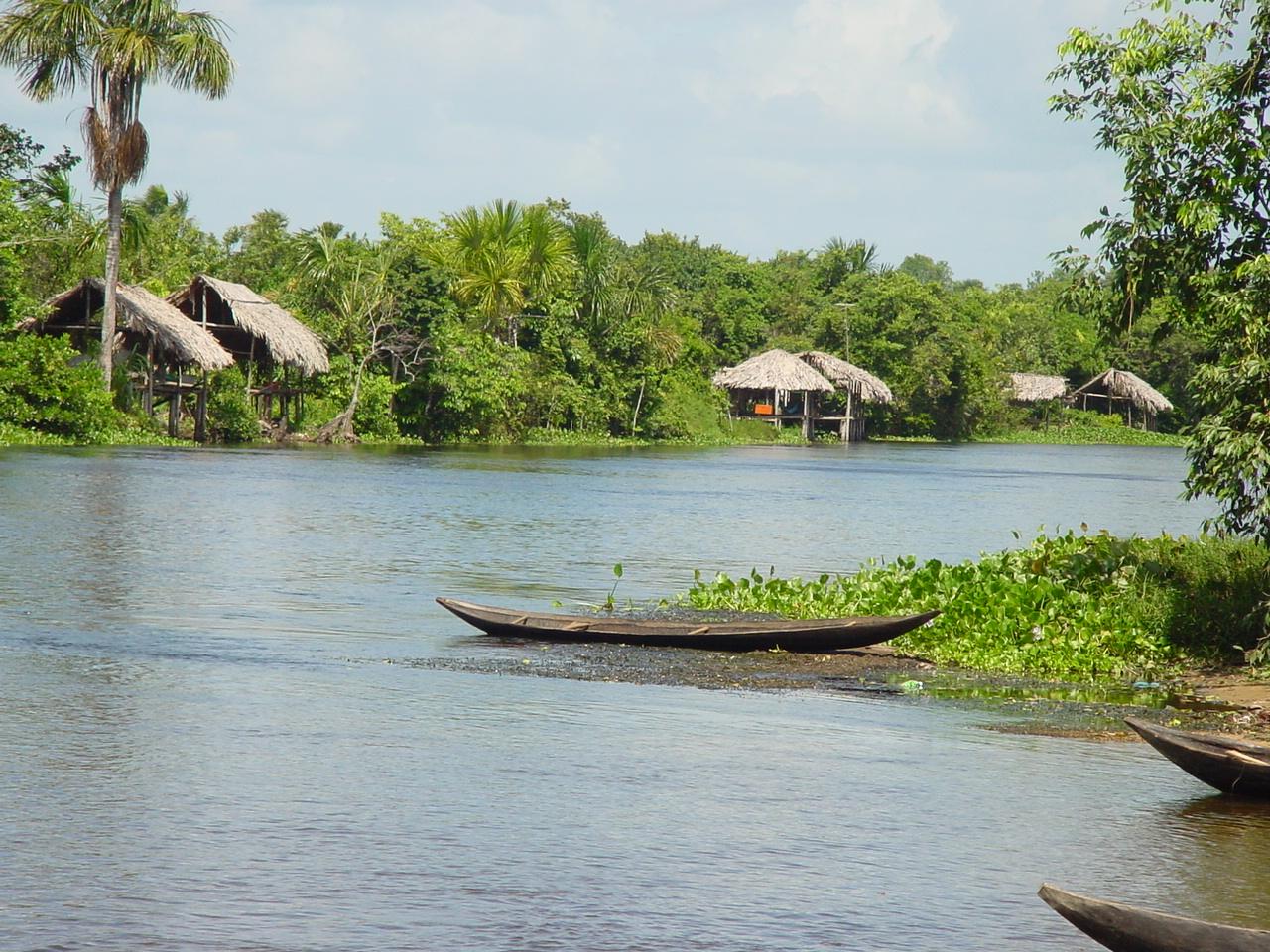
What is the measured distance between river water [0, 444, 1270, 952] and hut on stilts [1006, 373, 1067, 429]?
247 feet

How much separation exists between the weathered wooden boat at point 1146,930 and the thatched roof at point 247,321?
43.6 metres

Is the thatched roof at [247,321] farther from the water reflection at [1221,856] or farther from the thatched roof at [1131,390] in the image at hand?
the thatched roof at [1131,390]

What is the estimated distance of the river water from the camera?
261 inches

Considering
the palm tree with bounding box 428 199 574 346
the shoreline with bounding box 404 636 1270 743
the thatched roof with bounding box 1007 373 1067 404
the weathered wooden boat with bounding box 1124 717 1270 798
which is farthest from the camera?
the thatched roof with bounding box 1007 373 1067 404

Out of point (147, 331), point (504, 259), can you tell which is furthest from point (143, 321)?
point (504, 259)

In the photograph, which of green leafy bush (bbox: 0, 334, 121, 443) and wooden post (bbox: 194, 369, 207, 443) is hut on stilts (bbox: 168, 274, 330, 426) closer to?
wooden post (bbox: 194, 369, 207, 443)

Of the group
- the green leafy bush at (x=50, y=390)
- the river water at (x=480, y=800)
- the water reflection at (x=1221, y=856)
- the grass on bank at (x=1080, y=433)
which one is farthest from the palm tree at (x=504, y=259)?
the water reflection at (x=1221, y=856)

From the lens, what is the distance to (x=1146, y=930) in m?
4.57

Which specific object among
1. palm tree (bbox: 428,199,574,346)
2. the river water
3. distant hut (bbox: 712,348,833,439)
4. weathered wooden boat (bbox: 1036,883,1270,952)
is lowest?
the river water

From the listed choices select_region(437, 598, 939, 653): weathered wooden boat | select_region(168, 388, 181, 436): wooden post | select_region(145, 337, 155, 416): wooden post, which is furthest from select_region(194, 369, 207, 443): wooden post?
select_region(437, 598, 939, 653): weathered wooden boat

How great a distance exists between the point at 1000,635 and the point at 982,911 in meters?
6.56

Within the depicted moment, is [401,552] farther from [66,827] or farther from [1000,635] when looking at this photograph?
[66,827]

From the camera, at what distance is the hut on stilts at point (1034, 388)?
296 feet

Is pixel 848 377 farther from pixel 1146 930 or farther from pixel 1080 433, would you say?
pixel 1146 930
